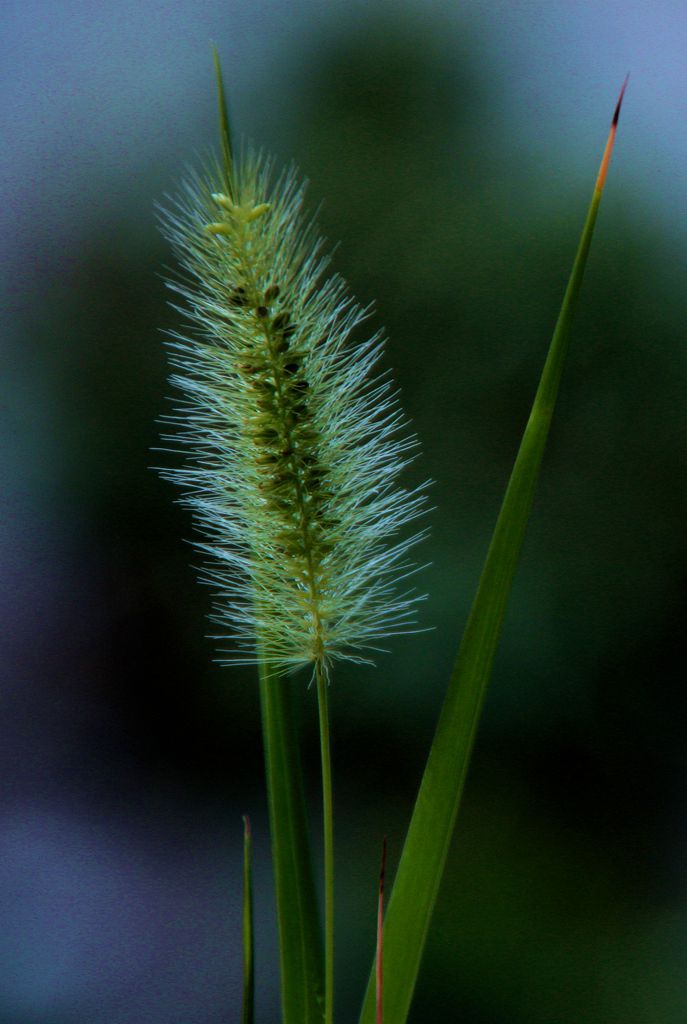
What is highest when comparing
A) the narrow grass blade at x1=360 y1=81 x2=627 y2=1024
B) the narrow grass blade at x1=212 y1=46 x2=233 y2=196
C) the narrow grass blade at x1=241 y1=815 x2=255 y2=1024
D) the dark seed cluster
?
the narrow grass blade at x1=212 y1=46 x2=233 y2=196

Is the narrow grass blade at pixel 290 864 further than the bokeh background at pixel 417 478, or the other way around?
the bokeh background at pixel 417 478

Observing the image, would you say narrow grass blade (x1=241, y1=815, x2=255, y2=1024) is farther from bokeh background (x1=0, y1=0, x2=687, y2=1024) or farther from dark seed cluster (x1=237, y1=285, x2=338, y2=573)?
bokeh background (x1=0, y1=0, x2=687, y2=1024)

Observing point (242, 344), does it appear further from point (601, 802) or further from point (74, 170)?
point (601, 802)

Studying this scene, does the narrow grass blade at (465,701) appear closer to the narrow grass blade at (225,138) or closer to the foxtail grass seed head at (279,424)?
the foxtail grass seed head at (279,424)

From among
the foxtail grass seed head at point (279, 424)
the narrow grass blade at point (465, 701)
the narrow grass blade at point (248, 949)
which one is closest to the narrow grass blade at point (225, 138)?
the foxtail grass seed head at point (279, 424)

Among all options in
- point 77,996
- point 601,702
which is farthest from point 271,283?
point 77,996

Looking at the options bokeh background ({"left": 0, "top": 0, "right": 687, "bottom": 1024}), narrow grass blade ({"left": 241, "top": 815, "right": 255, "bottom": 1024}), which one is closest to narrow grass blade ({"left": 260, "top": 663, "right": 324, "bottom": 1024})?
narrow grass blade ({"left": 241, "top": 815, "right": 255, "bottom": 1024})

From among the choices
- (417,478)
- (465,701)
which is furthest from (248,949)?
(417,478)
